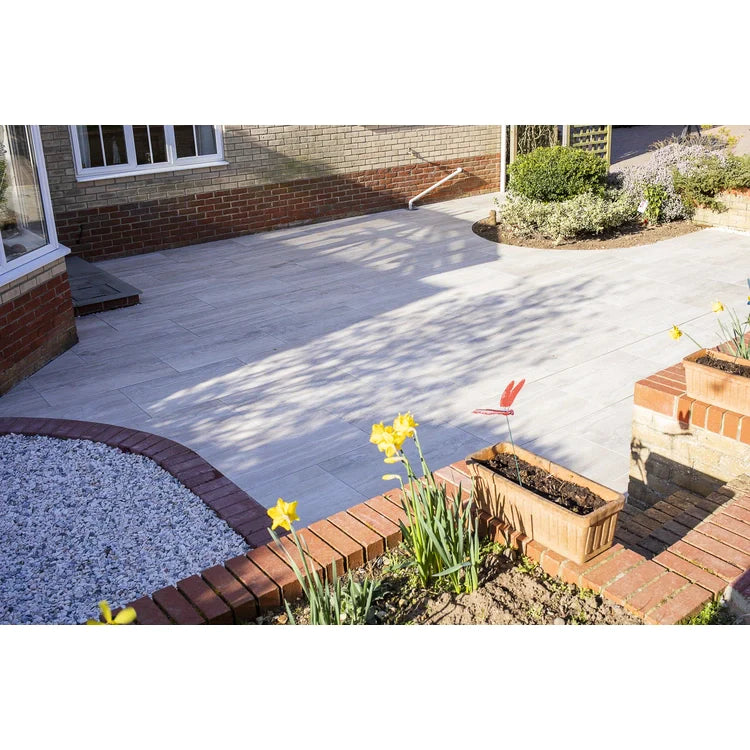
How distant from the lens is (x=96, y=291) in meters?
8.70

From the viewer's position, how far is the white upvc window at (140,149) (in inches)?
404

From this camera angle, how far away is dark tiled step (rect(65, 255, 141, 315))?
8305mm

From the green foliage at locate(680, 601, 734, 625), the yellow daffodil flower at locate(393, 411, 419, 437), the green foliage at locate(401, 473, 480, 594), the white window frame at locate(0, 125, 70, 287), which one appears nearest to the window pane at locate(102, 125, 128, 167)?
A: the white window frame at locate(0, 125, 70, 287)

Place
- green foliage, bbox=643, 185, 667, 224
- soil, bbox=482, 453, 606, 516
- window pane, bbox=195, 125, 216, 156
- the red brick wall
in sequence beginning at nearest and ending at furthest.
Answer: soil, bbox=482, 453, 606, 516 → the red brick wall → window pane, bbox=195, 125, 216, 156 → green foliage, bbox=643, 185, 667, 224

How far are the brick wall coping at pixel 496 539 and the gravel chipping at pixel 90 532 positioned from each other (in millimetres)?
882

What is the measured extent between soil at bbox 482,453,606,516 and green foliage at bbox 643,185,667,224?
28.9ft

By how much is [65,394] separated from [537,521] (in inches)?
176

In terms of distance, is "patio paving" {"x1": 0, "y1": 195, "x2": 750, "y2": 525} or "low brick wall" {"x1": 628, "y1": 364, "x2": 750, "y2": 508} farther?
"patio paving" {"x1": 0, "y1": 195, "x2": 750, "y2": 525}

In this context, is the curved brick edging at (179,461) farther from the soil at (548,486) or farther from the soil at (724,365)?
the soil at (724,365)

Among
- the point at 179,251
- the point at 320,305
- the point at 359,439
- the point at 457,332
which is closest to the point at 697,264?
the point at 457,332

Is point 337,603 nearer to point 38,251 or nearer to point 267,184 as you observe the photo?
point 38,251

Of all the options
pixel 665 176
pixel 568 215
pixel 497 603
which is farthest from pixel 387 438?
pixel 665 176

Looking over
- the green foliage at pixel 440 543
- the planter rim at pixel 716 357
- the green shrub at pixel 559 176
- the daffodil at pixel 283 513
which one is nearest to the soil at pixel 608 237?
the green shrub at pixel 559 176

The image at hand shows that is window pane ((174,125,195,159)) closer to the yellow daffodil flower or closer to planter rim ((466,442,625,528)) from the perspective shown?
planter rim ((466,442,625,528))
